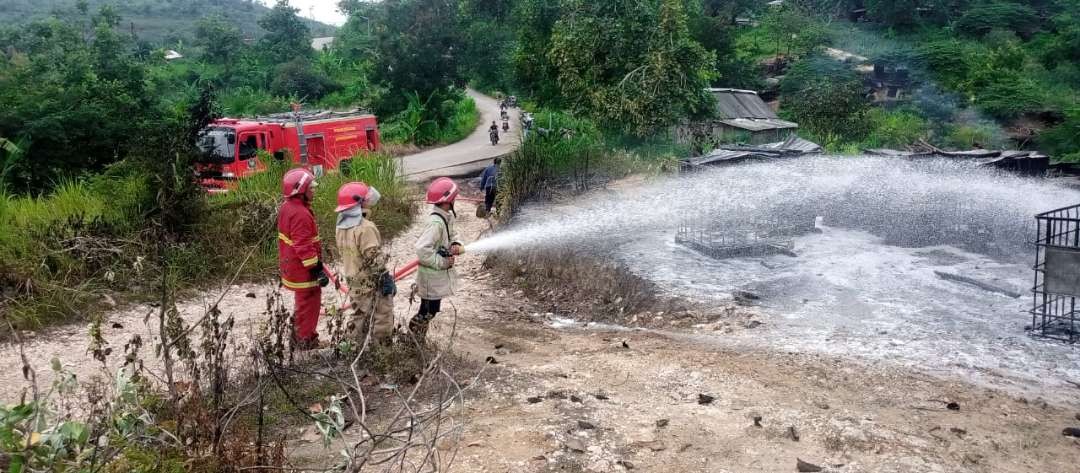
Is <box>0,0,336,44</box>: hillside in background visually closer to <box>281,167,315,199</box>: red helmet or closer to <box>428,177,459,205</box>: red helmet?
<box>281,167,315,199</box>: red helmet

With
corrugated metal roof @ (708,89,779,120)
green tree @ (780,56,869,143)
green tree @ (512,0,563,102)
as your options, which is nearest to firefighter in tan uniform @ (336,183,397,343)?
green tree @ (512,0,563,102)

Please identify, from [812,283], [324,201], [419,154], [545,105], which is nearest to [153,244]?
[324,201]

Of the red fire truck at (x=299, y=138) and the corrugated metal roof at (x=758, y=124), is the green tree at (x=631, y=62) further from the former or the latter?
the corrugated metal roof at (x=758, y=124)

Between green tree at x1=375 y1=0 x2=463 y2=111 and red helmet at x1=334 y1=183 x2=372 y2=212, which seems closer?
red helmet at x1=334 y1=183 x2=372 y2=212

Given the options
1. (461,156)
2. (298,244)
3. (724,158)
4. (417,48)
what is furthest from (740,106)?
(298,244)

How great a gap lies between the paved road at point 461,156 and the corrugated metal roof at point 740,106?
6.74m

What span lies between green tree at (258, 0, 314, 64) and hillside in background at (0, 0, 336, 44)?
10.5m

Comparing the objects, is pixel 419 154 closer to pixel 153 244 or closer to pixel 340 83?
pixel 340 83

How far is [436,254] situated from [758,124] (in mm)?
20250

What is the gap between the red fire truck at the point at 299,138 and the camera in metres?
15.2

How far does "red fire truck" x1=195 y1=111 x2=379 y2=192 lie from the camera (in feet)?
49.9

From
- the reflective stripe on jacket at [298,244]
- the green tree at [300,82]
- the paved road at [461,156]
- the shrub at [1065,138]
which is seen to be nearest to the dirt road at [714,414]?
the reflective stripe on jacket at [298,244]

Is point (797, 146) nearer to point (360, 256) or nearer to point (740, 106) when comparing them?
point (360, 256)

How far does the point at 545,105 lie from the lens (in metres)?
19.8
